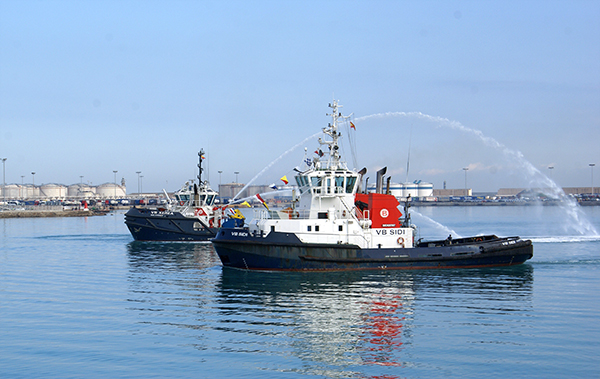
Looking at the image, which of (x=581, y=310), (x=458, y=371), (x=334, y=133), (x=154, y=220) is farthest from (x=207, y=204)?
(x=458, y=371)

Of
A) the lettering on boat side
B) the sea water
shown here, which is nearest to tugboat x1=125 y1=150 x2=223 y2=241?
the sea water

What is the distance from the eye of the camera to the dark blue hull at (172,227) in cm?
5019

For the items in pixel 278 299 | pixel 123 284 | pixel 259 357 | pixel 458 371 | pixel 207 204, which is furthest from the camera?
pixel 207 204

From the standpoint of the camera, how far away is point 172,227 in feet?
165

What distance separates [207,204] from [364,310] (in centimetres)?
3542

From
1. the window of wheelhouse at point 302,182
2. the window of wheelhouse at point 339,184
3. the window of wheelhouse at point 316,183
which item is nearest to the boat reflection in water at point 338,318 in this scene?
the window of wheelhouse at point 339,184

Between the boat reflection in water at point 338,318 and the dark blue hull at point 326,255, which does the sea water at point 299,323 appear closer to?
the boat reflection in water at point 338,318

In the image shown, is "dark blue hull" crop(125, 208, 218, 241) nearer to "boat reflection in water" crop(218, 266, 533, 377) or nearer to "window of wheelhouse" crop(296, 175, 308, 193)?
"boat reflection in water" crop(218, 266, 533, 377)

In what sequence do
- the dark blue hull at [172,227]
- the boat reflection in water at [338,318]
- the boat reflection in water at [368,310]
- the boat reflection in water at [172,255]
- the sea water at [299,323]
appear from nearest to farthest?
the sea water at [299,323], the boat reflection in water at [338,318], the boat reflection in water at [368,310], the boat reflection in water at [172,255], the dark blue hull at [172,227]

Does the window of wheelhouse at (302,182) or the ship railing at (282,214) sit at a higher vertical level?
the window of wheelhouse at (302,182)

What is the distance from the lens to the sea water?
1405cm

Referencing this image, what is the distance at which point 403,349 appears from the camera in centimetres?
1550

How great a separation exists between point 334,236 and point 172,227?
25653 millimetres

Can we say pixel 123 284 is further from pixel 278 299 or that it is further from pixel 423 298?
pixel 423 298
